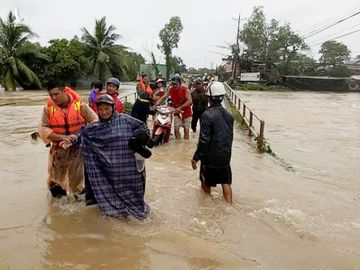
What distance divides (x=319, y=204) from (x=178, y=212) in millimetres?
1978

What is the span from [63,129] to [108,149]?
71 centimetres

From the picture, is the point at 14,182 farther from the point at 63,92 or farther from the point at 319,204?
the point at 319,204

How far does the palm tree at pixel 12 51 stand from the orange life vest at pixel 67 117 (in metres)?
31.0

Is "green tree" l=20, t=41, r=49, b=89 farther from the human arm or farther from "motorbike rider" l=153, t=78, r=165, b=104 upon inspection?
the human arm

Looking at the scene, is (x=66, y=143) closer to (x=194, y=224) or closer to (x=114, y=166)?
(x=114, y=166)

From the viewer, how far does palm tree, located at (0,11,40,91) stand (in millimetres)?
33469

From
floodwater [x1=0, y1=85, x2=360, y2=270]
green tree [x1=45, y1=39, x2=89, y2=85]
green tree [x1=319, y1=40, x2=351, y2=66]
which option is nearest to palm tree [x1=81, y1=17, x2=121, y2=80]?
green tree [x1=45, y1=39, x2=89, y2=85]

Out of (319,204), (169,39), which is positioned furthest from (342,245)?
(169,39)

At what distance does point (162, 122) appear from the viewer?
9.17 meters

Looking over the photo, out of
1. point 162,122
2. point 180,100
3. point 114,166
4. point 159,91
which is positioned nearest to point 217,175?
point 114,166

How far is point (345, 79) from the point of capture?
154ft

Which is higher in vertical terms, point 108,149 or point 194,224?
point 108,149

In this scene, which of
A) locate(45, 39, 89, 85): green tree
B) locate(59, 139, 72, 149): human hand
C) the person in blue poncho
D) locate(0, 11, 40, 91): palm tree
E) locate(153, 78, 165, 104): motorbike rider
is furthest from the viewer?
locate(45, 39, 89, 85): green tree

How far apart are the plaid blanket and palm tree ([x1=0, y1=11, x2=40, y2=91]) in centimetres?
3153
